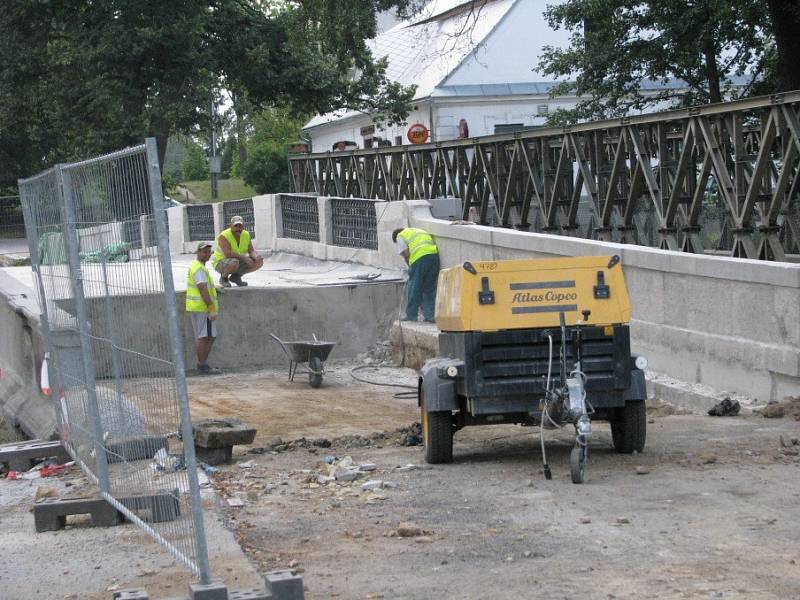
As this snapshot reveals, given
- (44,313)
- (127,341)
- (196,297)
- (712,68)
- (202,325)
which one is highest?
(712,68)

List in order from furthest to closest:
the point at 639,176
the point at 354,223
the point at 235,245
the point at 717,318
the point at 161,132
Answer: the point at 161,132 < the point at 354,223 < the point at 235,245 < the point at 639,176 < the point at 717,318

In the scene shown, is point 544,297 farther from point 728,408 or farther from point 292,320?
point 292,320

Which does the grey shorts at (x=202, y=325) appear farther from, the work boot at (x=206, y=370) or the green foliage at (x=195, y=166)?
the green foliage at (x=195, y=166)

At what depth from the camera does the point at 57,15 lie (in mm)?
41000

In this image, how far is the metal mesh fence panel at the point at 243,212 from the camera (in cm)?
2986

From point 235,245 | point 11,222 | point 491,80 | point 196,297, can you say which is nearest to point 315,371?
point 196,297

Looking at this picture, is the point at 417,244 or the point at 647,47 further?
the point at 647,47

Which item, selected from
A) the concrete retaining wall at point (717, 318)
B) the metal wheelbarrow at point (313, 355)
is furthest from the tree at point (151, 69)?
the concrete retaining wall at point (717, 318)

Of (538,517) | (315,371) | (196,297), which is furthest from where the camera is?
(196,297)

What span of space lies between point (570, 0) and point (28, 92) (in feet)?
70.3

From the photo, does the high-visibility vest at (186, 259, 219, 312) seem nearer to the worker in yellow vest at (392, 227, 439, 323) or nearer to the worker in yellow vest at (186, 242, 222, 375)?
the worker in yellow vest at (186, 242, 222, 375)

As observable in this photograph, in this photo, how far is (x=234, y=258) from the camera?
68.1 feet

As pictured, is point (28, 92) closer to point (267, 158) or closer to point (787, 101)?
point (267, 158)

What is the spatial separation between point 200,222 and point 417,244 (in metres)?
14.5
